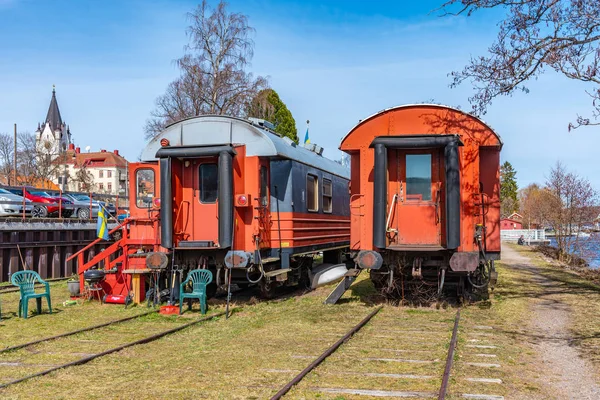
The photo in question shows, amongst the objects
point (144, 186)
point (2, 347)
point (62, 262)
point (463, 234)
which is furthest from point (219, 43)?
point (2, 347)

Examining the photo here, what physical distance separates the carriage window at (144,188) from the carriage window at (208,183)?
53.3 inches

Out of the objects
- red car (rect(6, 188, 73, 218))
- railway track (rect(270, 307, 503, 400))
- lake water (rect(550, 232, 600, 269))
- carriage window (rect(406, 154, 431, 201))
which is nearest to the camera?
railway track (rect(270, 307, 503, 400))

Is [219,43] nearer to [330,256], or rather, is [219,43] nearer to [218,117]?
[330,256]

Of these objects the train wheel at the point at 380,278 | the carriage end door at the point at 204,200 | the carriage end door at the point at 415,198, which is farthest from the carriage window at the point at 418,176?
the carriage end door at the point at 204,200

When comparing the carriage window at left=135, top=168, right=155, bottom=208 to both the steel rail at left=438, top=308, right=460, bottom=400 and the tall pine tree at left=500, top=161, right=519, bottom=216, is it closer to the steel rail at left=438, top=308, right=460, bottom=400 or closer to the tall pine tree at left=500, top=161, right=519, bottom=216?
the steel rail at left=438, top=308, right=460, bottom=400

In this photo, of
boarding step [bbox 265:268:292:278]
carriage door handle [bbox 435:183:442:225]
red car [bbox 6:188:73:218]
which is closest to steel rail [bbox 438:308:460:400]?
carriage door handle [bbox 435:183:442:225]

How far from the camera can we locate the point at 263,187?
43.9ft

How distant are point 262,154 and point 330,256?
26.2 feet

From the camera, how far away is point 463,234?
12.2 meters

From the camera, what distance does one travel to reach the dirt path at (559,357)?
712 centimetres

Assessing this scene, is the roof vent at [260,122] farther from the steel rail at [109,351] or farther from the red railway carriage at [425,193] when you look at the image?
the steel rail at [109,351]

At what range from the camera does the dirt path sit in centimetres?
712

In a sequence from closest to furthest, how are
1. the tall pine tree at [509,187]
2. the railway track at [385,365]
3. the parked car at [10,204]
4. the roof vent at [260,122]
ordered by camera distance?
the railway track at [385,365]
the roof vent at [260,122]
the parked car at [10,204]
the tall pine tree at [509,187]

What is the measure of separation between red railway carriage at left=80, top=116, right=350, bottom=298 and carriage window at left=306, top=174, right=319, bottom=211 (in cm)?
70
